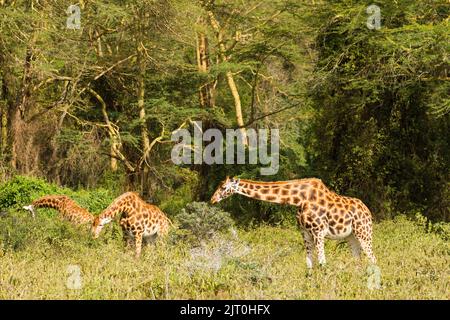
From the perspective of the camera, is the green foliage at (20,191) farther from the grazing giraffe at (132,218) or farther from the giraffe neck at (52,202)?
the grazing giraffe at (132,218)

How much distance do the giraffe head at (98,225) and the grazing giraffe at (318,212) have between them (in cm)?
244

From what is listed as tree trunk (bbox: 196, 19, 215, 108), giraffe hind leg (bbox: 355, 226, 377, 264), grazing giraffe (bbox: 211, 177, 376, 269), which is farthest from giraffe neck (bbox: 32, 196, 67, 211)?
tree trunk (bbox: 196, 19, 215, 108)

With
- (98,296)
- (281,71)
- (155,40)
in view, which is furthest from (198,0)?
(98,296)

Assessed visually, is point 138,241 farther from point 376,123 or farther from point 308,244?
point 376,123

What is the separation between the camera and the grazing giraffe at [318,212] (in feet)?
40.3

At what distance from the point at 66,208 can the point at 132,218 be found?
3677 millimetres

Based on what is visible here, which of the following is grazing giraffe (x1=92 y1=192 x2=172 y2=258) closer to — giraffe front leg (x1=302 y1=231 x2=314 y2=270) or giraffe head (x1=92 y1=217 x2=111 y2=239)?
giraffe head (x1=92 y1=217 x2=111 y2=239)

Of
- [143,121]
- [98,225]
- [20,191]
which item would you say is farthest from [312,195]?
[143,121]

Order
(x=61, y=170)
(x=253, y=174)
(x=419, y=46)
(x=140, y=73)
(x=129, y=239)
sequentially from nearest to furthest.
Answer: (x=129, y=239) < (x=419, y=46) < (x=253, y=174) < (x=140, y=73) < (x=61, y=170)

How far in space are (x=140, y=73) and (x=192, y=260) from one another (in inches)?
490

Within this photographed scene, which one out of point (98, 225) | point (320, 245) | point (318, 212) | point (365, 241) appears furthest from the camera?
point (98, 225)

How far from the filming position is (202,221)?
15172 millimetres
